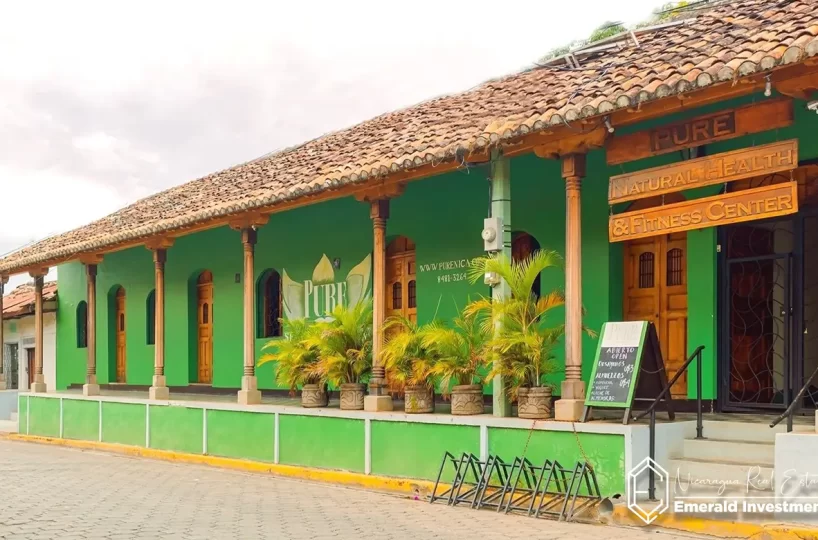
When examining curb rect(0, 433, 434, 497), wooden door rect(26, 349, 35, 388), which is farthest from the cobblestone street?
wooden door rect(26, 349, 35, 388)

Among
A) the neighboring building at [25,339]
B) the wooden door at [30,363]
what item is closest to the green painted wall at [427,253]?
the neighboring building at [25,339]

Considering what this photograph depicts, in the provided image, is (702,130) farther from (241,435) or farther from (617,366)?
(241,435)

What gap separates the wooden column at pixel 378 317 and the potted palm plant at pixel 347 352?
35 centimetres

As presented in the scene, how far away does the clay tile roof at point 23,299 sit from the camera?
82.1 feet

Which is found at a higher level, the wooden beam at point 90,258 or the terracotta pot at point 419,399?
the wooden beam at point 90,258

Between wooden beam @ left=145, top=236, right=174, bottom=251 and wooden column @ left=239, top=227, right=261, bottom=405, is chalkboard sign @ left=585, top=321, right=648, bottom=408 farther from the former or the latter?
wooden beam @ left=145, top=236, right=174, bottom=251

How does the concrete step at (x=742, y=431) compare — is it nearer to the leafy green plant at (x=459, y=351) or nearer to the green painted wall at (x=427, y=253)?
the green painted wall at (x=427, y=253)

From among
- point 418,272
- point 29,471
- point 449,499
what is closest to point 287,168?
point 418,272

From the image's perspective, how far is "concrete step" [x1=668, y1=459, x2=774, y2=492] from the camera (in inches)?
328

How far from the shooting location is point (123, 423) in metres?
17.3

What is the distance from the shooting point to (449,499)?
1007cm

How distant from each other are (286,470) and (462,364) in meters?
3.49

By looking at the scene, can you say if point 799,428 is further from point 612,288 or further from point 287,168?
point 287,168

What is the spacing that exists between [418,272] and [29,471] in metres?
6.46
